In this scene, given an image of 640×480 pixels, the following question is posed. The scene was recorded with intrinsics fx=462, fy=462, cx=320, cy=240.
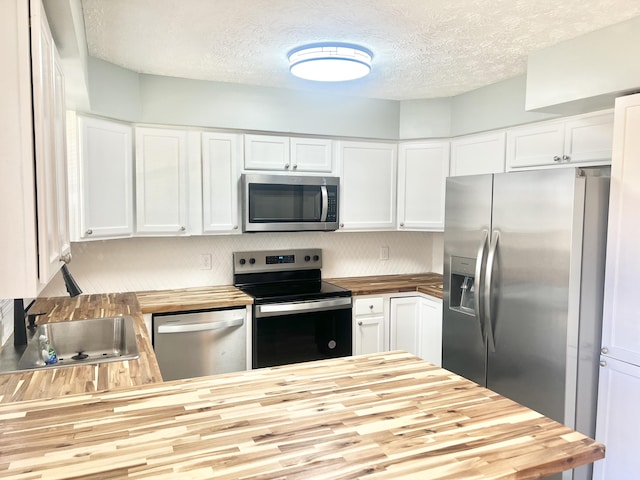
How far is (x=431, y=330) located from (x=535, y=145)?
1479mm

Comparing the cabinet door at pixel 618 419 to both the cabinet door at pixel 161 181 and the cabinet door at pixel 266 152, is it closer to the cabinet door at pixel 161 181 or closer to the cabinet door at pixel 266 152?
the cabinet door at pixel 266 152

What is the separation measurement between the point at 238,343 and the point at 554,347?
186 centimetres

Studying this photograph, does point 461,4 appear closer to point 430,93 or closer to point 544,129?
point 544,129

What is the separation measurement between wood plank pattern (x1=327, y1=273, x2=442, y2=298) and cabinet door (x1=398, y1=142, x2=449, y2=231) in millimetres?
450

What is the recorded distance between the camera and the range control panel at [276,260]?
359 centimetres

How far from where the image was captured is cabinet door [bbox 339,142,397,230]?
3.62 metres

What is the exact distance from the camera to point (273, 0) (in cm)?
188

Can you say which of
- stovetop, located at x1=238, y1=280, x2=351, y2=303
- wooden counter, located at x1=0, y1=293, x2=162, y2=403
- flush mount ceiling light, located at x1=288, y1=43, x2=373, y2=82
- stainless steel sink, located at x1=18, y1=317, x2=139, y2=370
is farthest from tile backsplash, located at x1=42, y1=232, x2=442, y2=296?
flush mount ceiling light, located at x1=288, y1=43, x2=373, y2=82

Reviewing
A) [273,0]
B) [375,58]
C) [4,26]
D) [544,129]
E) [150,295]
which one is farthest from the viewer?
[150,295]

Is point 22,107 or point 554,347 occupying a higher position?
point 22,107

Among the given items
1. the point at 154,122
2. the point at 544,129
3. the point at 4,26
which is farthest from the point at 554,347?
the point at 154,122

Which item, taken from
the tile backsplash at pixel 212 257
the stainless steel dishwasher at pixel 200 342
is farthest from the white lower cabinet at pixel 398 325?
the stainless steel dishwasher at pixel 200 342

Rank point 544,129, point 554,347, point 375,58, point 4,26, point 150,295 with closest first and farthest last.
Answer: point 4,26
point 554,347
point 375,58
point 544,129
point 150,295

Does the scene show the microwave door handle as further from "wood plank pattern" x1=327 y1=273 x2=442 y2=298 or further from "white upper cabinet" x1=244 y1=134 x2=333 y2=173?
"wood plank pattern" x1=327 y1=273 x2=442 y2=298
